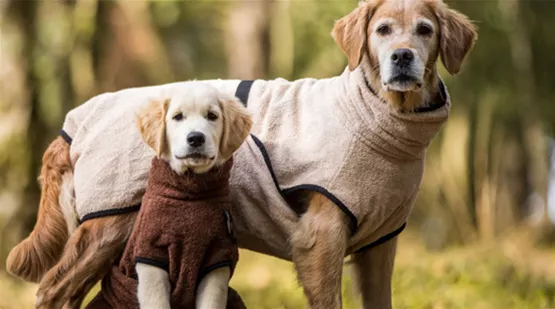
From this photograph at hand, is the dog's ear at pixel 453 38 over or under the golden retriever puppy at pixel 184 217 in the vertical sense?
over

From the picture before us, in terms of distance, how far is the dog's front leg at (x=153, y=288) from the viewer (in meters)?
4.41

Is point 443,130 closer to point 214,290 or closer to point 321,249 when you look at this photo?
point 321,249

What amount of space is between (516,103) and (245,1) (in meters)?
5.20

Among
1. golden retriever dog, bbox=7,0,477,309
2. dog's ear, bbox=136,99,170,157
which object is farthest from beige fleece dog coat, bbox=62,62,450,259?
dog's ear, bbox=136,99,170,157

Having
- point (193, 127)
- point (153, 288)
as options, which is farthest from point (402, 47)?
point (153, 288)

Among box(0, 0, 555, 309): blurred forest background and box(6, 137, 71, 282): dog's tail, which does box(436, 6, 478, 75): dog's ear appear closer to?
box(0, 0, 555, 309): blurred forest background

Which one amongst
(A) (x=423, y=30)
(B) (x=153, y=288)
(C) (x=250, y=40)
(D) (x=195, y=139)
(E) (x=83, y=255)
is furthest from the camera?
(C) (x=250, y=40)

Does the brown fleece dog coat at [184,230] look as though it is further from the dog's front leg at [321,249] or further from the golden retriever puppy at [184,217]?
the dog's front leg at [321,249]

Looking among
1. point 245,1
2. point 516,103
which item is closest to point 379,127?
point 245,1

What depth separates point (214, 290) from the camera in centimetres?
446

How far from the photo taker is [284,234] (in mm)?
4934

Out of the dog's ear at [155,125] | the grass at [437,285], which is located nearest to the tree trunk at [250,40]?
the grass at [437,285]

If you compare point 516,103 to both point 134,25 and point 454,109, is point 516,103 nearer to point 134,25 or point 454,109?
point 454,109

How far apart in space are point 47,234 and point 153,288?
1089 mm
